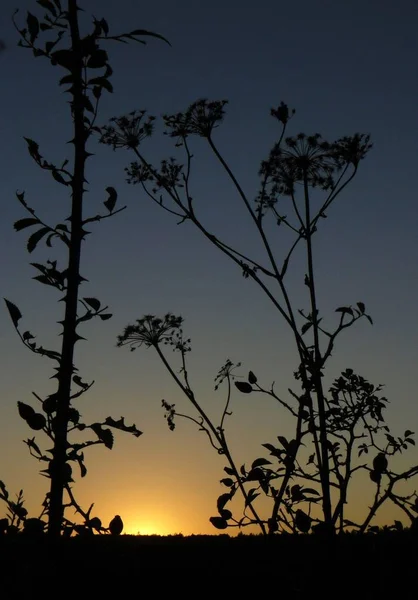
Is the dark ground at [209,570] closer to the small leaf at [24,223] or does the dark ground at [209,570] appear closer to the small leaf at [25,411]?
the small leaf at [25,411]

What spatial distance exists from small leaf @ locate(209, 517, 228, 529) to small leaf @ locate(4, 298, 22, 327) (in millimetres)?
2813

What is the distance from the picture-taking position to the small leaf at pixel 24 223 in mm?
3311

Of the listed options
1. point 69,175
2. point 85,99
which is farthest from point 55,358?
→ point 85,99

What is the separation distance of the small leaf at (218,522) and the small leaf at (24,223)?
2962 millimetres

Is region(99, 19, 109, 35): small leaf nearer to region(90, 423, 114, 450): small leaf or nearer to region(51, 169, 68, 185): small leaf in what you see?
region(51, 169, 68, 185): small leaf

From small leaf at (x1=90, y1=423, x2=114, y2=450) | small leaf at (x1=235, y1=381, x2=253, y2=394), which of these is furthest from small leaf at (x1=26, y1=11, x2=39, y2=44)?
small leaf at (x1=235, y1=381, x2=253, y2=394)

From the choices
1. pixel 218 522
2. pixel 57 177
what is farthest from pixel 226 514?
pixel 57 177

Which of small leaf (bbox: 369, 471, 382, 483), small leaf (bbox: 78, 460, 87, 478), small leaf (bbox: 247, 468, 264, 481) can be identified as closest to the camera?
small leaf (bbox: 78, 460, 87, 478)

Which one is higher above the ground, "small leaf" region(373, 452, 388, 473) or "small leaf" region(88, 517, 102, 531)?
"small leaf" region(373, 452, 388, 473)

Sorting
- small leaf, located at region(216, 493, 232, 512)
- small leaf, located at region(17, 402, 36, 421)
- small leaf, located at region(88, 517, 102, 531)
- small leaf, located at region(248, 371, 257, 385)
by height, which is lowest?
small leaf, located at region(88, 517, 102, 531)

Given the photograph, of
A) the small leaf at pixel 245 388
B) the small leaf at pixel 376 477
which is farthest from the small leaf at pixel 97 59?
the small leaf at pixel 376 477

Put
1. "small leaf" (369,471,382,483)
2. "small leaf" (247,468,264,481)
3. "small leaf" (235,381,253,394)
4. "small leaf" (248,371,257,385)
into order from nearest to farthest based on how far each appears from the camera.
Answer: "small leaf" (369,471,382,483) → "small leaf" (247,468,264,481) → "small leaf" (235,381,253,394) → "small leaf" (248,371,257,385)

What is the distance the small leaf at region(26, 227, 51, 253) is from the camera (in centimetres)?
325

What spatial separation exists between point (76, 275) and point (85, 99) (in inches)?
35.3
